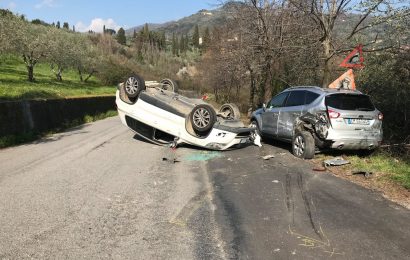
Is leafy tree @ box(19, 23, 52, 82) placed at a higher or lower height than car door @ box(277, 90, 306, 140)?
higher

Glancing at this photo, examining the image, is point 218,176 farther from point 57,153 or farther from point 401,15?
point 401,15

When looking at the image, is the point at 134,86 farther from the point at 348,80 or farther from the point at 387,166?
the point at 387,166

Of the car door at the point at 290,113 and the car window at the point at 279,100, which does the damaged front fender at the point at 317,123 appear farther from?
the car window at the point at 279,100

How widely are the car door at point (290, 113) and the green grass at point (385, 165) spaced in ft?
4.11

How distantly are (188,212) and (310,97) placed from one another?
5.79 metres

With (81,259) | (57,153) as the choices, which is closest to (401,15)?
(57,153)

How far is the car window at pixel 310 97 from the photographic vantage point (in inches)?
417

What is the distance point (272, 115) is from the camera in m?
12.6

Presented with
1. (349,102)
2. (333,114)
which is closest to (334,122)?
(333,114)

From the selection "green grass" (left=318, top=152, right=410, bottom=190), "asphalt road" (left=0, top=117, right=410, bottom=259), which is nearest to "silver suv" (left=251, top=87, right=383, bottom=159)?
"green grass" (left=318, top=152, right=410, bottom=190)

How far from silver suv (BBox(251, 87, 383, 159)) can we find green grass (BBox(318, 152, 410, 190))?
1.04 feet

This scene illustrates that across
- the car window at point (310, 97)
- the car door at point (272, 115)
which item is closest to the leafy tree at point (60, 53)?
the car door at point (272, 115)

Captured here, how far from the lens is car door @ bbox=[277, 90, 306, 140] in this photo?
36.8ft

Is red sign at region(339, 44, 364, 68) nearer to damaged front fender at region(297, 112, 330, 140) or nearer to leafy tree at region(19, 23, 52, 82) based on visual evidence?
damaged front fender at region(297, 112, 330, 140)
